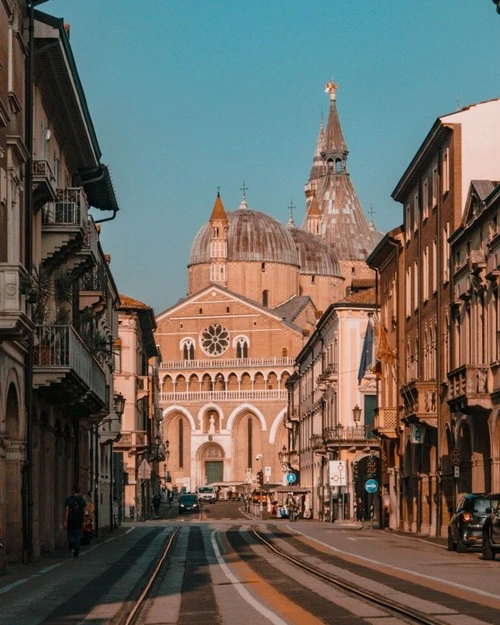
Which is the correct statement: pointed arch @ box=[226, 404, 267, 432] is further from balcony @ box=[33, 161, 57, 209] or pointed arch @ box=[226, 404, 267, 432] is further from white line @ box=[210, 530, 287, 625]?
balcony @ box=[33, 161, 57, 209]

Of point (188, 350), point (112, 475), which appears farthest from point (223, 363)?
point (112, 475)

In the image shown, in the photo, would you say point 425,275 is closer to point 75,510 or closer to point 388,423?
point 388,423

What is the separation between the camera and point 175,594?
74.9ft

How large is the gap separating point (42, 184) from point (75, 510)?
288 inches

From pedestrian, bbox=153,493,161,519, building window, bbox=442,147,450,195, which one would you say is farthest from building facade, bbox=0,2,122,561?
pedestrian, bbox=153,493,161,519

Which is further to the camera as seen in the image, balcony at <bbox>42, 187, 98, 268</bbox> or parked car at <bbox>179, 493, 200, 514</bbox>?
parked car at <bbox>179, 493, 200, 514</bbox>

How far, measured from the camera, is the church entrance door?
17488cm

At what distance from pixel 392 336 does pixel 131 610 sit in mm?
50298

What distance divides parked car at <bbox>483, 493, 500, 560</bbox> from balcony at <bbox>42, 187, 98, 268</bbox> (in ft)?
36.0

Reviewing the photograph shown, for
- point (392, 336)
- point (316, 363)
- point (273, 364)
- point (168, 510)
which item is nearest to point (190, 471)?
point (273, 364)

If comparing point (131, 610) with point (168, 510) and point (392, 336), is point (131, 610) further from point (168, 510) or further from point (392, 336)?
point (168, 510)

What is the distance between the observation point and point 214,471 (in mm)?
175375

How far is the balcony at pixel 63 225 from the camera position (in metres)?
36.4

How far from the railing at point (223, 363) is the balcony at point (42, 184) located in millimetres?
139551
